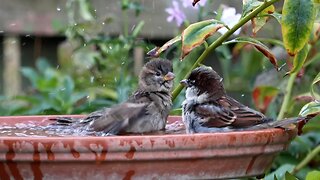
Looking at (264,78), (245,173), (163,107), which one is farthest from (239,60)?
(245,173)

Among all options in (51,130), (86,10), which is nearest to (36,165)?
(51,130)

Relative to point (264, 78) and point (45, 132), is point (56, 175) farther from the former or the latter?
point (264, 78)

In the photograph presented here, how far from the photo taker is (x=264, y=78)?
480cm

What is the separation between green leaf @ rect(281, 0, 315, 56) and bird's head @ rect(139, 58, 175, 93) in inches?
25.8

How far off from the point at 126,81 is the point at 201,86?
1.41m

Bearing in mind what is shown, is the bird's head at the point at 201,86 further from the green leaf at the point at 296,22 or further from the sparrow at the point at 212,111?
the green leaf at the point at 296,22

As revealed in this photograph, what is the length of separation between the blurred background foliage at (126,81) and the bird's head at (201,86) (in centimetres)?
36

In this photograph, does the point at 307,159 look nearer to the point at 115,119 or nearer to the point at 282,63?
the point at 282,63

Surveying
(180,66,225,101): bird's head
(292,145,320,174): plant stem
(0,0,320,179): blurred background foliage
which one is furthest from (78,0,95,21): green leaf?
(180,66,225,101): bird's head

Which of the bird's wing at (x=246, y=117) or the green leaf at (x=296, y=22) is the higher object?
the green leaf at (x=296, y=22)

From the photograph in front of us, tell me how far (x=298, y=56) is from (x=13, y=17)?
4.52 m

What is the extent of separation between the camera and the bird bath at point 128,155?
2.10 metres

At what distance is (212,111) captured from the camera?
283 centimetres

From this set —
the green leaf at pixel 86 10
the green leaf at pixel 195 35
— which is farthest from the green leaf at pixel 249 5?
the green leaf at pixel 86 10
